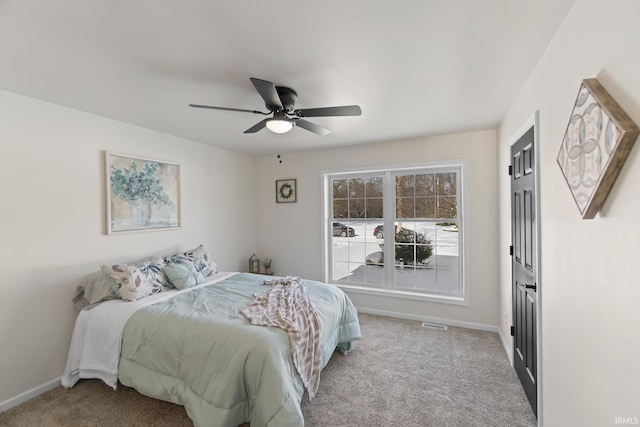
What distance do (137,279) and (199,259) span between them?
83 centimetres

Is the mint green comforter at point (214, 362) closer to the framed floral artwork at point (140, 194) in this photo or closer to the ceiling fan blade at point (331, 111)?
the framed floral artwork at point (140, 194)

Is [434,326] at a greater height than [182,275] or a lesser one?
lesser

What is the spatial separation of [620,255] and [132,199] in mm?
3728

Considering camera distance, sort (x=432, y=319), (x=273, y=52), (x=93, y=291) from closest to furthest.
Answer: (x=273, y=52)
(x=93, y=291)
(x=432, y=319)

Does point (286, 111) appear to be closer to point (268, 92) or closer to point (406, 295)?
point (268, 92)

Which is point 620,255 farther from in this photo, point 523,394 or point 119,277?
point 119,277

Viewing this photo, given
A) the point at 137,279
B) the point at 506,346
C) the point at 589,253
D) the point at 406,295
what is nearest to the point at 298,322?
the point at 137,279

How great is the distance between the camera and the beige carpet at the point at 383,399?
1.97m

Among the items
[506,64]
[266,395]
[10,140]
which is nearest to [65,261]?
[10,140]

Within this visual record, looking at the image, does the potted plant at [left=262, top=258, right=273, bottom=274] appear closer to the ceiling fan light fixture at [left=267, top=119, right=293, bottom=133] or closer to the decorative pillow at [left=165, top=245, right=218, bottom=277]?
the decorative pillow at [left=165, top=245, right=218, bottom=277]

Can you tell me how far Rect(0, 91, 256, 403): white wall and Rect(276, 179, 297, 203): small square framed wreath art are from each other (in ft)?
6.45

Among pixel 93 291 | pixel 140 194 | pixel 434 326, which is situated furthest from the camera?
pixel 434 326

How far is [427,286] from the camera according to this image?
3.79 m

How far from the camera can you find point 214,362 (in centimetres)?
184
